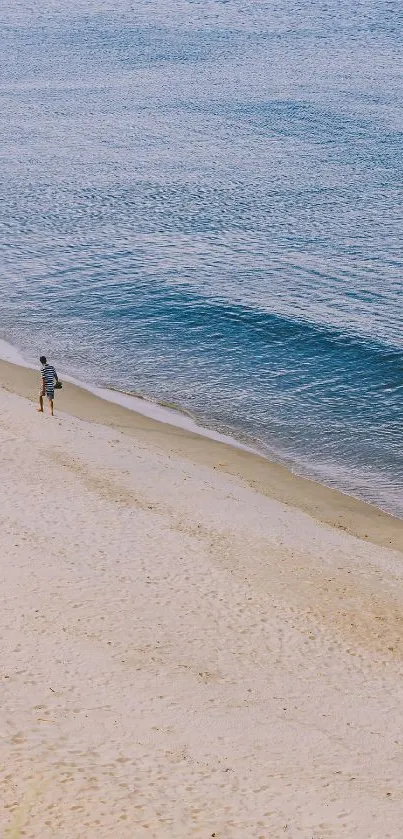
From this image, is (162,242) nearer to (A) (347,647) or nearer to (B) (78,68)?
(A) (347,647)

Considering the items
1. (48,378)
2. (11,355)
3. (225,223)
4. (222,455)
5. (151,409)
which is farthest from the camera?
(225,223)

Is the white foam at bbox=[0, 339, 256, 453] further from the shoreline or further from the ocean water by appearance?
the ocean water

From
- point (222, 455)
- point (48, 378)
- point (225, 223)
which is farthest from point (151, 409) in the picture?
point (225, 223)

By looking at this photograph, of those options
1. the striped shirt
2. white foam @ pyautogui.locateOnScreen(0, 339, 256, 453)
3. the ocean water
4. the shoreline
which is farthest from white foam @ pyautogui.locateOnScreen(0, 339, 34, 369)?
the striped shirt

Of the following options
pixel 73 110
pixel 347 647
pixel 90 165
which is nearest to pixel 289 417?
pixel 347 647

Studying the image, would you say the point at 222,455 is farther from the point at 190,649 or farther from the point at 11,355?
the point at 11,355

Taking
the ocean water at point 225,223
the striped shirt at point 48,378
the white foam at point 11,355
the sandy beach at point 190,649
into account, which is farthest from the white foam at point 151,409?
the striped shirt at point 48,378
